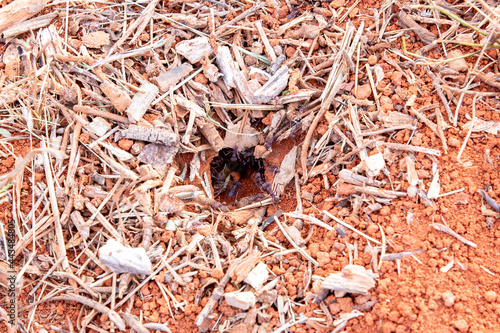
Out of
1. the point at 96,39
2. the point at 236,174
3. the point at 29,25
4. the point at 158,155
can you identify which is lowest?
the point at 236,174

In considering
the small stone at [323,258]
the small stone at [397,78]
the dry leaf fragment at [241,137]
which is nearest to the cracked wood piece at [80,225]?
the dry leaf fragment at [241,137]

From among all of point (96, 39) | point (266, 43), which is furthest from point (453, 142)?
point (96, 39)

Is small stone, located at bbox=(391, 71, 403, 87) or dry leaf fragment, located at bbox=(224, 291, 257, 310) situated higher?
small stone, located at bbox=(391, 71, 403, 87)

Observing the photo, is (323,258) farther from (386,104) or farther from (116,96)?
(116,96)

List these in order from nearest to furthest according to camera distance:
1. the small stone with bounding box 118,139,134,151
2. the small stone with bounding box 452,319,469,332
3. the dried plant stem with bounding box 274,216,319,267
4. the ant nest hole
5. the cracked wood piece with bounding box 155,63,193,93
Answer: the small stone with bounding box 452,319,469,332 < the dried plant stem with bounding box 274,216,319,267 < the small stone with bounding box 118,139,134,151 < the cracked wood piece with bounding box 155,63,193,93 < the ant nest hole

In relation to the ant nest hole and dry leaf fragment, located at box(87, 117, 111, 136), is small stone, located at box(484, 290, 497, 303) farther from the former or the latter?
dry leaf fragment, located at box(87, 117, 111, 136)

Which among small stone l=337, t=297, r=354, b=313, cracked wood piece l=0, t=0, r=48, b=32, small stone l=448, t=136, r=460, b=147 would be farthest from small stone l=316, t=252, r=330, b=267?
cracked wood piece l=0, t=0, r=48, b=32

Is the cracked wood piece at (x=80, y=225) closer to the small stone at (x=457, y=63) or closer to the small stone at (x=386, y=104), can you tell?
the small stone at (x=386, y=104)
